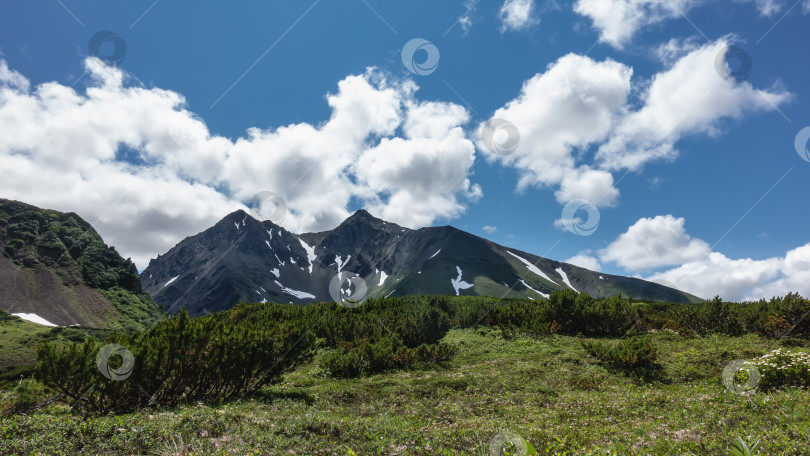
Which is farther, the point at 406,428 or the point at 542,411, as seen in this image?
the point at 542,411

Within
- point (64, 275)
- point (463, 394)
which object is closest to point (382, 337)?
point (463, 394)

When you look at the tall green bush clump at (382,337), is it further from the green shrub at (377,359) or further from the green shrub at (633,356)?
the green shrub at (633,356)

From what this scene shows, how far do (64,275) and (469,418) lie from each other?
168 m

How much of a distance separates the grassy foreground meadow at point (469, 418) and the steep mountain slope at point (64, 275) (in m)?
133

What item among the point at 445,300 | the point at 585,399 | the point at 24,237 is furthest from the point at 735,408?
the point at 24,237

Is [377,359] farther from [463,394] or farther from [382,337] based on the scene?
[463,394]

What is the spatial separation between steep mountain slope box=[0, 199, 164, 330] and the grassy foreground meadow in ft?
437

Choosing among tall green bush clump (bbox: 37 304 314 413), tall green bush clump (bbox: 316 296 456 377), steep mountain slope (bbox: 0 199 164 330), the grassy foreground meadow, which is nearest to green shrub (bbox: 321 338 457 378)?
tall green bush clump (bbox: 316 296 456 377)

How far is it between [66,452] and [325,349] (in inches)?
713

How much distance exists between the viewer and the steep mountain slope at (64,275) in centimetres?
11000

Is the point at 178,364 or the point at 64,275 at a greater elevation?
the point at 64,275

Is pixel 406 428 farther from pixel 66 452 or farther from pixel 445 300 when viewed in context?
pixel 445 300

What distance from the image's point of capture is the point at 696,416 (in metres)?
9.63

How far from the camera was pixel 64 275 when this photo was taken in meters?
127
